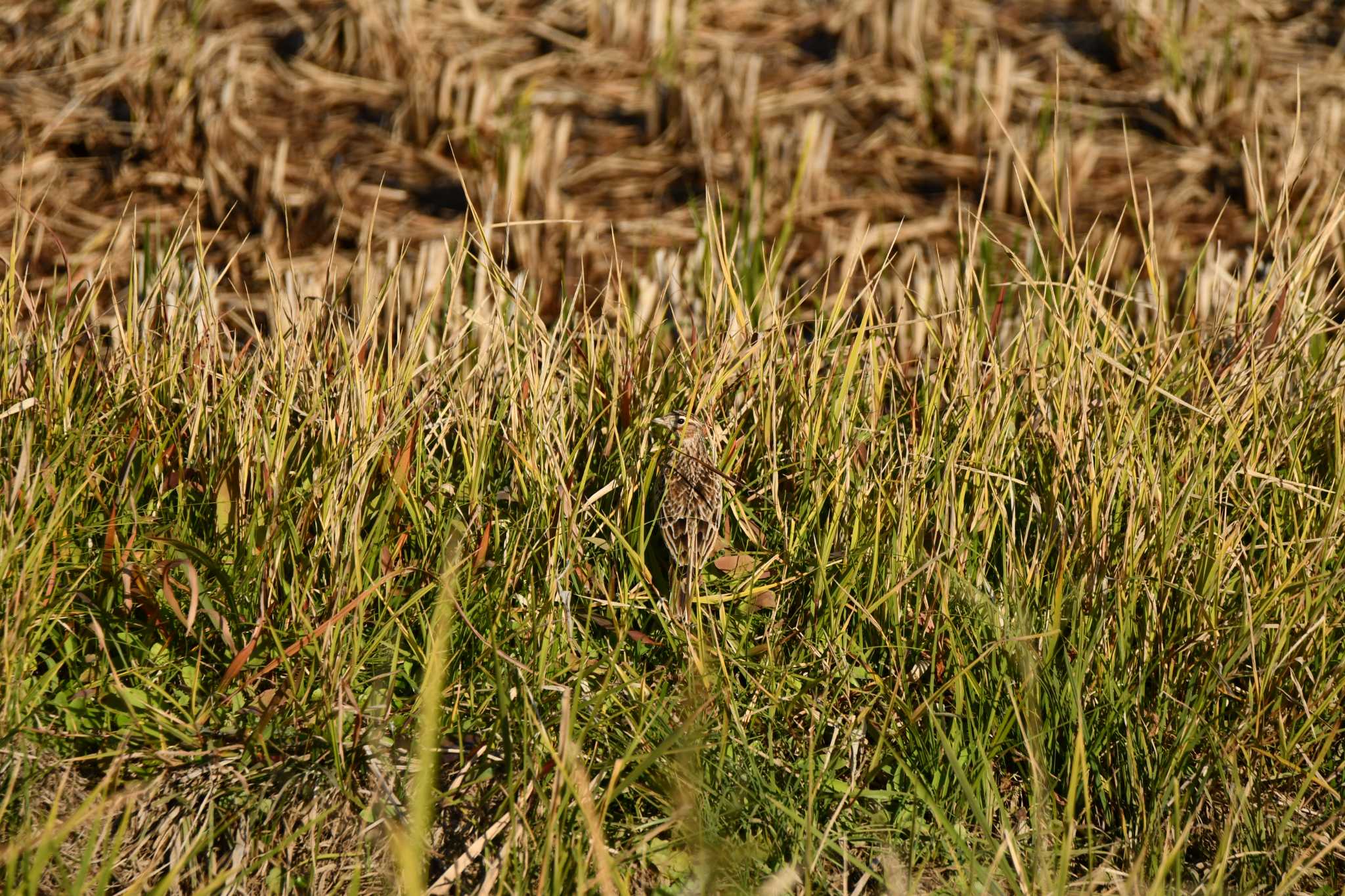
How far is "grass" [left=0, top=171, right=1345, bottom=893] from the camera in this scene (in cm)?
153

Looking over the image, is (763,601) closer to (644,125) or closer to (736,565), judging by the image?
(736,565)

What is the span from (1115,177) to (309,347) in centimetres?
246

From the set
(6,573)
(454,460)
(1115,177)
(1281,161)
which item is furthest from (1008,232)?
(6,573)

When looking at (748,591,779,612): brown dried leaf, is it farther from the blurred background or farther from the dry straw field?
the blurred background

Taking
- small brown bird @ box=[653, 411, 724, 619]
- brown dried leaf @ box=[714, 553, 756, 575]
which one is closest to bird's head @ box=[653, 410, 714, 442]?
small brown bird @ box=[653, 411, 724, 619]

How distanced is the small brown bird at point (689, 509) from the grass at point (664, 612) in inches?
2.5

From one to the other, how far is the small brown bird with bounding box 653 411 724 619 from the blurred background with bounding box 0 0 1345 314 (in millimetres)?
1049

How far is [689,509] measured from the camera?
1762 mm

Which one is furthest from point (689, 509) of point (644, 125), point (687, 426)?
point (644, 125)

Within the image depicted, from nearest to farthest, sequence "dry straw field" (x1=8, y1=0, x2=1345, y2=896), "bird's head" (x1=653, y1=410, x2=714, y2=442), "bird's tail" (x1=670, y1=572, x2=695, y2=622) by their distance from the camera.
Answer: "dry straw field" (x1=8, y1=0, x2=1345, y2=896), "bird's tail" (x1=670, y1=572, x2=695, y2=622), "bird's head" (x1=653, y1=410, x2=714, y2=442)

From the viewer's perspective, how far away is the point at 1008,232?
10.7ft

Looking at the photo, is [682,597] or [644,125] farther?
[644,125]

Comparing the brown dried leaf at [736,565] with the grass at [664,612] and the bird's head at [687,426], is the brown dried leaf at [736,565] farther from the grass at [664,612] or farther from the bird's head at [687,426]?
the bird's head at [687,426]

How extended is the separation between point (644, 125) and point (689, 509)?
7.53 feet
